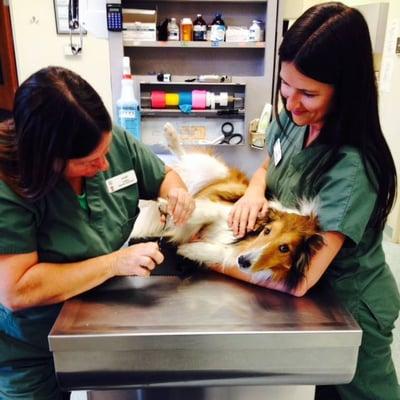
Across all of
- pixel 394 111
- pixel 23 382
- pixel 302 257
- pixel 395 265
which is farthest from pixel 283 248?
pixel 394 111

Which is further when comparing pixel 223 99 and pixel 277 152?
pixel 223 99

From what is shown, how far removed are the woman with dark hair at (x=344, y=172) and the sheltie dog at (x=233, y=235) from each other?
0.03 m

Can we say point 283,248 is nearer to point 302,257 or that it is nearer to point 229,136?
point 302,257

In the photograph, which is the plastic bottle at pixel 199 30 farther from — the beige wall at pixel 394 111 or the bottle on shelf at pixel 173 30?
the beige wall at pixel 394 111

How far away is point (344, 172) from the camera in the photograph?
89cm

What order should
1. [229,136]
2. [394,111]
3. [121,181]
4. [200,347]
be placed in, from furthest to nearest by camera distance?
1. [394,111]
2. [229,136]
3. [121,181]
4. [200,347]

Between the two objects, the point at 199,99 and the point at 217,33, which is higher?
the point at 217,33

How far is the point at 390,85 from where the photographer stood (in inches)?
120

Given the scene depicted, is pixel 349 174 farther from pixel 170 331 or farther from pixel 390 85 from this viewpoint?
pixel 390 85

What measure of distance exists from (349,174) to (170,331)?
0.49 metres

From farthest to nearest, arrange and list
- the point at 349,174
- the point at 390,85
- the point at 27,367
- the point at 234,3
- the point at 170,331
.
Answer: the point at 390,85, the point at 234,3, the point at 27,367, the point at 349,174, the point at 170,331

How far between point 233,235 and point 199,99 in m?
1.16

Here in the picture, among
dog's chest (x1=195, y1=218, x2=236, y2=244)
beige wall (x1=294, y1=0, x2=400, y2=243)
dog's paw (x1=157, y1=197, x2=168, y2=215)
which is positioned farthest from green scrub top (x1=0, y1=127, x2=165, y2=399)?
beige wall (x1=294, y1=0, x2=400, y2=243)

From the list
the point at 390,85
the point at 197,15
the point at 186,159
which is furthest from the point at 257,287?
the point at 390,85
